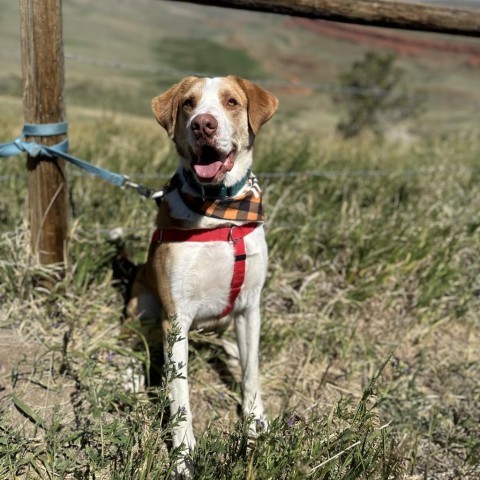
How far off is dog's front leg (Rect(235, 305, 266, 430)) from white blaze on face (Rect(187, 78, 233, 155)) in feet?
2.76

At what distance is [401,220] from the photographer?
171 inches

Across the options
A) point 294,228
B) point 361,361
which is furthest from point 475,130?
point 361,361

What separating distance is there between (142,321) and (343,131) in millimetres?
10553

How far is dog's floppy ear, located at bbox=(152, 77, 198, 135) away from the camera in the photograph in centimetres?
264

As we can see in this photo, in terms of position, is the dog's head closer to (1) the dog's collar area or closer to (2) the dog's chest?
(1) the dog's collar area

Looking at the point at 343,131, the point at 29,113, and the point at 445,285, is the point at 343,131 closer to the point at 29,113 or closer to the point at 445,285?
the point at 445,285

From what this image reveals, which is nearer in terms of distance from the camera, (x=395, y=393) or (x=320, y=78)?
(x=395, y=393)

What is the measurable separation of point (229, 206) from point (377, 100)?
10721mm

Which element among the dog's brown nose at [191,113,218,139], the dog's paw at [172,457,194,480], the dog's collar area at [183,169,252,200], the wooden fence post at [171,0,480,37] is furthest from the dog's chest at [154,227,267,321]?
the wooden fence post at [171,0,480,37]

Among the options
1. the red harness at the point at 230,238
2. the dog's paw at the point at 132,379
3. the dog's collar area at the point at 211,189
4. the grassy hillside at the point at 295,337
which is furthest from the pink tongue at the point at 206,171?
the dog's paw at the point at 132,379

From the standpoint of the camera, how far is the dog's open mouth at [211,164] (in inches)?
96.9

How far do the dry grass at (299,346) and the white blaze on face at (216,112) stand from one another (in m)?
1.06

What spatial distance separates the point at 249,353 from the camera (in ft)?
9.41

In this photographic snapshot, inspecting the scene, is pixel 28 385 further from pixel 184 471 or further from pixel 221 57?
pixel 221 57
